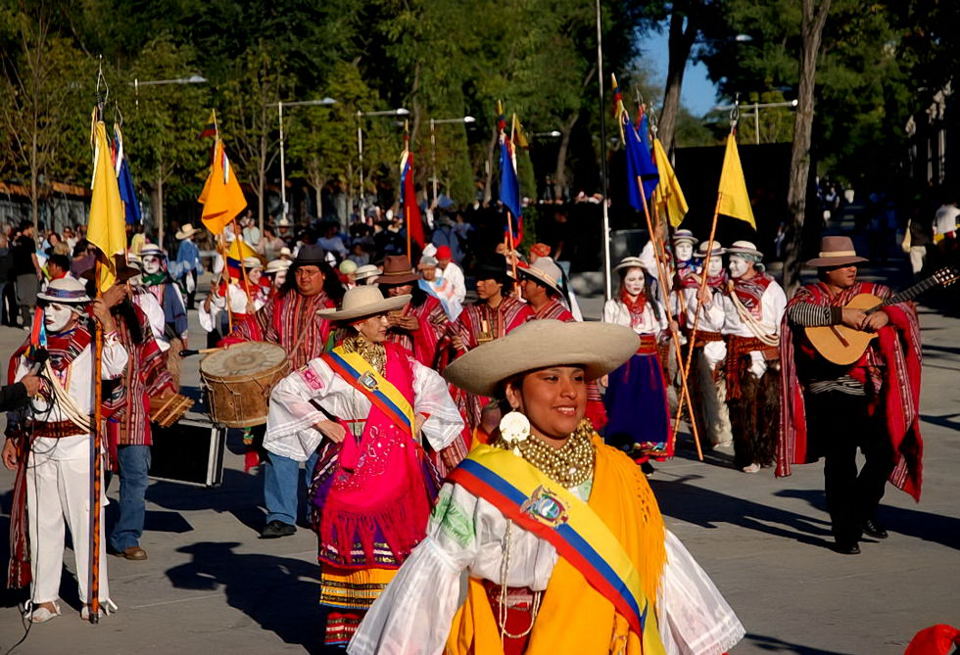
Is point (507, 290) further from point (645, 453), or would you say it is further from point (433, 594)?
point (433, 594)

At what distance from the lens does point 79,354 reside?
7977 mm

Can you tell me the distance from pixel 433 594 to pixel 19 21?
35179mm

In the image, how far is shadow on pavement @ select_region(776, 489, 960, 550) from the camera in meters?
9.36

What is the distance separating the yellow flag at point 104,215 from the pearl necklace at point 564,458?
13.7 ft

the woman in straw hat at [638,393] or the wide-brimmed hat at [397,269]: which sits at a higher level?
the wide-brimmed hat at [397,269]

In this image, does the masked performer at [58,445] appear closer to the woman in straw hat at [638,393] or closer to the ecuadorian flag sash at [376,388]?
the ecuadorian flag sash at [376,388]

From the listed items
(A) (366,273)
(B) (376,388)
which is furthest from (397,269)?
(B) (376,388)

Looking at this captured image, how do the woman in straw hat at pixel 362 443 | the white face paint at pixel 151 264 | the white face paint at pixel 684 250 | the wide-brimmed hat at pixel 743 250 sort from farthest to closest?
1. the white face paint at pixel 151 264
2. the white face paint at pixel 684 250
3. the wide-brimmed hat at pixel 743 250
4. the woman in straw hat at pixel 362 443

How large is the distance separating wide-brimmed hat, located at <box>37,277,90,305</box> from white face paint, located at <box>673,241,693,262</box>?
26.0ft

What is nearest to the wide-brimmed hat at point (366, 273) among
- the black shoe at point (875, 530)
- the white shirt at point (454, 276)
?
the black shoe at point (875, 530)

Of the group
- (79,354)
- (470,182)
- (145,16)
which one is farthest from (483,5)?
(79,354)

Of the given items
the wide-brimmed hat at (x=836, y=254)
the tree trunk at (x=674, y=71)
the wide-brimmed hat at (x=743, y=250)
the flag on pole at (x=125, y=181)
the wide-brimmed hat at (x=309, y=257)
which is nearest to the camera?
the wide-brimmed hat at (x=836, y=254)

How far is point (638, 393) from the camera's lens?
39.8 feet

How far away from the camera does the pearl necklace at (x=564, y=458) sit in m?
4.40
